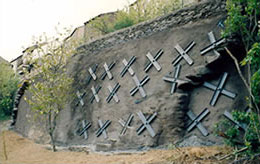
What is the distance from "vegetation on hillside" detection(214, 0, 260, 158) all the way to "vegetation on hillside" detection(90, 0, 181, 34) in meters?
7.10

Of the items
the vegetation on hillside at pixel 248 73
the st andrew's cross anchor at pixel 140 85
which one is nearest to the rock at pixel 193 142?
the vegetation on hillside at pixel 248 73

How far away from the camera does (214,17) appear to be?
269 inches

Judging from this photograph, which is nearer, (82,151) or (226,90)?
(226,90)

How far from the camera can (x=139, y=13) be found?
43.9ft

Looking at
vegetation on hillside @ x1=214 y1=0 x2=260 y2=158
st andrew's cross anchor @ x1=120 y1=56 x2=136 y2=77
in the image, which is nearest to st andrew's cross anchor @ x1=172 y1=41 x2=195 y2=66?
vegetation on hillside @ x1=214 y1=0 x2=260 y2=158

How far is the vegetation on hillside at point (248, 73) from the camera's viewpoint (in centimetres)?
434

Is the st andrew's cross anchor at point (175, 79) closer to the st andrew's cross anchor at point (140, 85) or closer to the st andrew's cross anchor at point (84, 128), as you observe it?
the st andrew's cross anchor at point (140, 85)

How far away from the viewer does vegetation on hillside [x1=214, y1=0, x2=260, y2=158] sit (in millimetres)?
4344

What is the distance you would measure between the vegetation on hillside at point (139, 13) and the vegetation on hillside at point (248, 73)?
7.10m

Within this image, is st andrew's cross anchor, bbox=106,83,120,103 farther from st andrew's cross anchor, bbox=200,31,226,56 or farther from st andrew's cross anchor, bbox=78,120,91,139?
st andrew's cross anchor, bbox=200,31,226,56

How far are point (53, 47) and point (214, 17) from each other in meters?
6.33

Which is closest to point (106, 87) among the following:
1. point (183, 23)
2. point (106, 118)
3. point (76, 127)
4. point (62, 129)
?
point (106, 118)

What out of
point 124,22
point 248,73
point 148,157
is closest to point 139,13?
point 124,22

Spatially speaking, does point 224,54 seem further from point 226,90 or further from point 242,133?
point 242,133
